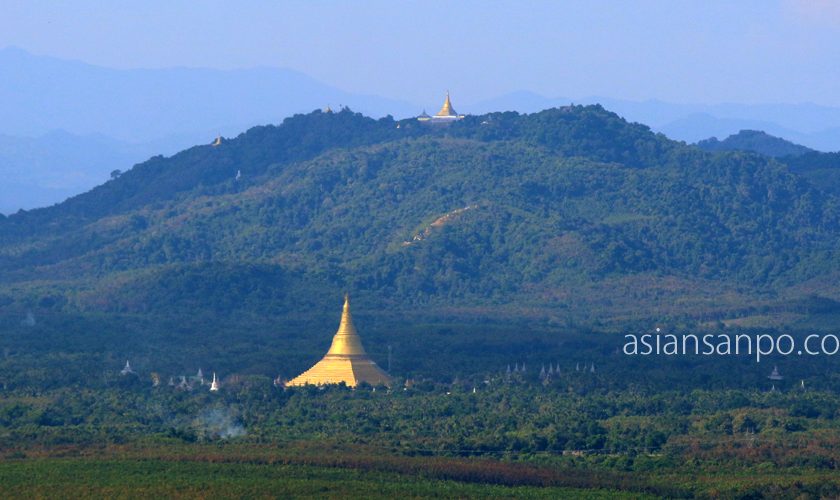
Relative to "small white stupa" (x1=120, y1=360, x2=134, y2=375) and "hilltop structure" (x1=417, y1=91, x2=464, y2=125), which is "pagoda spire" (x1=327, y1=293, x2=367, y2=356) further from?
"hilltop structure" (x1=417, y1=91, x2=464, y2=125)

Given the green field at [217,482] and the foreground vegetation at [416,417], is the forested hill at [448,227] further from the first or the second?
the green field at [217,482]

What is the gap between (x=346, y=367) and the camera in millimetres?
85562

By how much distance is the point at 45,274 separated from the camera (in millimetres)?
125438

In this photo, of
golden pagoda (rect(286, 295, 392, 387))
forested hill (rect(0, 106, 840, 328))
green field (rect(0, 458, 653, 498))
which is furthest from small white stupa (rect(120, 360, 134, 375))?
green field (rect(0, 458, 653, 498))

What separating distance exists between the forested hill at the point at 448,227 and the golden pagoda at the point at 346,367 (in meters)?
25.9

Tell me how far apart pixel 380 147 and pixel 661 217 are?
1870cm

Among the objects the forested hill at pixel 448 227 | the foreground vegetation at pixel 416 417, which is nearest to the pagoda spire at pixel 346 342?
the foreground vegetation at pixel 416 417

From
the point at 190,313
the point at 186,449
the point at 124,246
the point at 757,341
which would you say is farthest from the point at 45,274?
the point at 186,449

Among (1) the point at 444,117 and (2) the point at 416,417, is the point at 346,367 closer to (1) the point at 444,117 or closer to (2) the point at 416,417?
(2) the point at 416,417

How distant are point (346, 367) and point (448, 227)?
42589 millimetres

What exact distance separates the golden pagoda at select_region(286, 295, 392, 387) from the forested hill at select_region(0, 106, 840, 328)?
25.9 meters

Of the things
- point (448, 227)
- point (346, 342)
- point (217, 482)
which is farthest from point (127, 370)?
point (448, 227)

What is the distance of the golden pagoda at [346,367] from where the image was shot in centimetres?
8538

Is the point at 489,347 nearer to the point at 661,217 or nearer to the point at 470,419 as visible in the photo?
the point at 470,419
